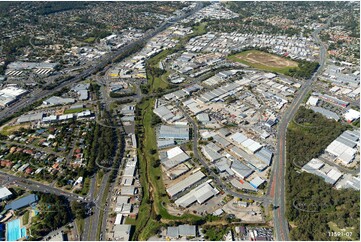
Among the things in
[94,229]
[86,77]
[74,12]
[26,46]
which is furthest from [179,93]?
[74,12]

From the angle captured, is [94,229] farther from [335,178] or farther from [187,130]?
[335,178]

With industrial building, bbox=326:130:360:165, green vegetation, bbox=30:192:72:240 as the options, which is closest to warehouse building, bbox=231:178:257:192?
industrial building, bbox=326:130:360:165

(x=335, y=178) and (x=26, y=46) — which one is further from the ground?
(x=335, y=178)

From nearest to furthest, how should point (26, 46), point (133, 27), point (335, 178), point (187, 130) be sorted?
point (335, 178) < point (187, 130) < point (26, 46) < point (133, 27)

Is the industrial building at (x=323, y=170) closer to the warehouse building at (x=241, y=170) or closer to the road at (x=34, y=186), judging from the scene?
the warehouse building at (x=241, y=170)

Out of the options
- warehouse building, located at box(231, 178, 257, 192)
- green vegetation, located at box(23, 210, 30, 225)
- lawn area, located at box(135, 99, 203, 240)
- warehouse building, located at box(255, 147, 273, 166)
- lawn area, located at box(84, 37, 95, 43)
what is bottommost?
lawn area, located at box(84, 37, 95, 43)

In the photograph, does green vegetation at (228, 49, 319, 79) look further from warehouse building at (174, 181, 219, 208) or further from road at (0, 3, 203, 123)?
warehouse building at (174, 181, 219, 208)

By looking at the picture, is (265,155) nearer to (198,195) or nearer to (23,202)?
(198,195)

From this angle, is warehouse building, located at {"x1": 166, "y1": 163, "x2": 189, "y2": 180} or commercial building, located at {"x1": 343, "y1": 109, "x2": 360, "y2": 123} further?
commercial building, located at {"x1": 343, "y1": 109, "x2": 360, "y2": 123}
